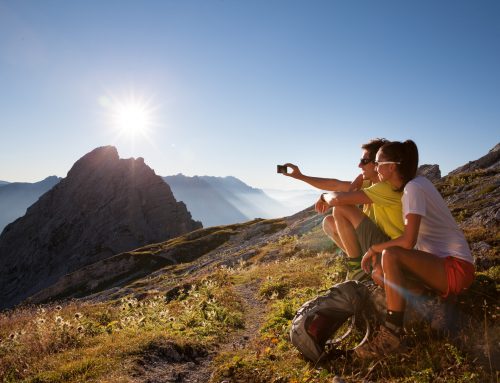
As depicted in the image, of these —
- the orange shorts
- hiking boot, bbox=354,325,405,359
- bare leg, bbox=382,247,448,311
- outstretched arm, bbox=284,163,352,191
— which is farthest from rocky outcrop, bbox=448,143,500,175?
hiking boot, bbox=354,325,405,359

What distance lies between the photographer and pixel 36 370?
25.0ft

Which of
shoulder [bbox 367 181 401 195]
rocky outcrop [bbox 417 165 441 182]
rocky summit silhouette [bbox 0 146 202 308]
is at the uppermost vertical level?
rocky summit silhouette [bbox 0 146 202 308]

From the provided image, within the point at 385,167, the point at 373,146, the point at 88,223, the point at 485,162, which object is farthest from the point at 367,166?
the point at 88,223

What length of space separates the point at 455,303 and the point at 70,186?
164718mm

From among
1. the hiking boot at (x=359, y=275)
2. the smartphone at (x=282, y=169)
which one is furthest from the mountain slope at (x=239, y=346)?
the smartphone at (x=282, y=169)

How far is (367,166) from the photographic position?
8.42m

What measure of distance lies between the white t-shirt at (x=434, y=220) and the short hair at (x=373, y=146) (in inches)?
78.9

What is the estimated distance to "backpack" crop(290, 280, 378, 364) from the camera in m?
6.54

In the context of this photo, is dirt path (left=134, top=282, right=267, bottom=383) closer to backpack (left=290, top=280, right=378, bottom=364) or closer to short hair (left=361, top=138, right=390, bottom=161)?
backpack (left=290, top=280, right=378, bottom=364)

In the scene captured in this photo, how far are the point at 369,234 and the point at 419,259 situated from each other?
1659mm

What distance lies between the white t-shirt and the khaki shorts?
1.26m

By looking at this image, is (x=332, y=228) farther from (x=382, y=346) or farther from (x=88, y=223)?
(x=88, y=223)

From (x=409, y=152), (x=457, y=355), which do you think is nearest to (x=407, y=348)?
(x=457, y=355)

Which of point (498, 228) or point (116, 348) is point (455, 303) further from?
point (498, 228)
